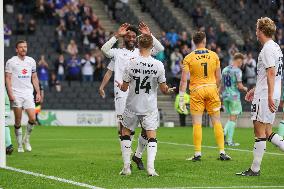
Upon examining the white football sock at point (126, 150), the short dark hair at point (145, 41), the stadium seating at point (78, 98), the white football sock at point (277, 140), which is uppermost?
the short dark hair at point (145, 41)

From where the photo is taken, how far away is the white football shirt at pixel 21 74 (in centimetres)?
1759

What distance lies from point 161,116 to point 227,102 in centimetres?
1563

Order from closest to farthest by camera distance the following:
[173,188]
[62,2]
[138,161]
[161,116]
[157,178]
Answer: [173,188] < [157,178] < [138,161] < [161,116] < [62,2]

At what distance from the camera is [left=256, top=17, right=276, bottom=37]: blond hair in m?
12.2

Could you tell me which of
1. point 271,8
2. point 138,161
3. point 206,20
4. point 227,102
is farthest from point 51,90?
point 138,161

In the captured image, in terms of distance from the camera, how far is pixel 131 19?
4294 centimetres

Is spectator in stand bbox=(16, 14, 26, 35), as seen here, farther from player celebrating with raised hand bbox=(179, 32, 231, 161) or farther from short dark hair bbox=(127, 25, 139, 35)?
short dark hair bbox=(127, 25, 139, 35)

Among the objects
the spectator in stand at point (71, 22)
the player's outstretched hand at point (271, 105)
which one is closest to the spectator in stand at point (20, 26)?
the spectator in stand at point (71, 22)

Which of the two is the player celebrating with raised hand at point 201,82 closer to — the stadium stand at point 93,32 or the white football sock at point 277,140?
the white football sock at point 277,140

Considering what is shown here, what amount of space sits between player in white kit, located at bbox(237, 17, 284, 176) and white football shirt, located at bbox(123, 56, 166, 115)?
1.52 metres

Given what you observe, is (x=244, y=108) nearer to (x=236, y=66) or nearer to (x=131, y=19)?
(x=131, y=19)

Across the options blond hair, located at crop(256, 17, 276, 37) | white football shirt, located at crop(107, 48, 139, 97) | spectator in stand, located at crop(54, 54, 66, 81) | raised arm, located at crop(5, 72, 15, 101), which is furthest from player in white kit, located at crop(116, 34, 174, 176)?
spectator in stand, located at crop(54, 54, 66, 81)

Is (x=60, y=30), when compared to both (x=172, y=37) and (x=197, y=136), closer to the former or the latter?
(x=172, y=37)

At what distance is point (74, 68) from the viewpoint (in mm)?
37594
